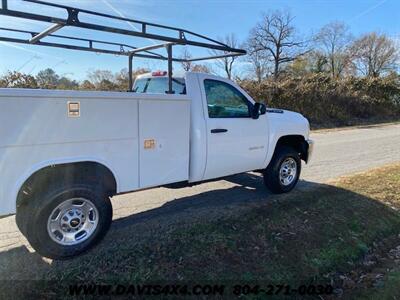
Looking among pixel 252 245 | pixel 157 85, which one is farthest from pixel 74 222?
pixel 157 85

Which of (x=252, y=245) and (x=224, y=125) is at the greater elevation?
(x=224, y=125)

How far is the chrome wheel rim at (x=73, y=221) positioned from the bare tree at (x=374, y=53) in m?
57.0

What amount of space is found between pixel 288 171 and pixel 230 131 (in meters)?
1.73

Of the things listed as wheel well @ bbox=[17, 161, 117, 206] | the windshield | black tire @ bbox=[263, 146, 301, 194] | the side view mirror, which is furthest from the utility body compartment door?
black tire @ bbox=[263, 146, 301, 194]

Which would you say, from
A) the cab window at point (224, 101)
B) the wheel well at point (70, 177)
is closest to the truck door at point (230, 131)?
the cab window at point (224, 101)

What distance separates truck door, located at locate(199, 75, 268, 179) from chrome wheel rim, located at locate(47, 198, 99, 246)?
5.81 feet

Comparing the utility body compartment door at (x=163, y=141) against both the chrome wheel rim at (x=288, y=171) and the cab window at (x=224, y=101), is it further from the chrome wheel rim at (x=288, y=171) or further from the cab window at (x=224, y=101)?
the chrome wheel rim at (x=288, y=171)

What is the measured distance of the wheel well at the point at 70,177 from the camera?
145 inches

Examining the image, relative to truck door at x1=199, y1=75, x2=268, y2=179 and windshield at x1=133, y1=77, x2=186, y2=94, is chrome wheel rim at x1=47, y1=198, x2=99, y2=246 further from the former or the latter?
windshield at x1=133, y1=77, x2=186, y2=94

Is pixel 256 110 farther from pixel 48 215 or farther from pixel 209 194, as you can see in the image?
pixel 48 215

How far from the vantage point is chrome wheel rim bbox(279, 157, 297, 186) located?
6.32 metres

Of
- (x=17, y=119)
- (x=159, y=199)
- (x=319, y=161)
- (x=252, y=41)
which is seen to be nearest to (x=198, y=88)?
(x=159, y=199)

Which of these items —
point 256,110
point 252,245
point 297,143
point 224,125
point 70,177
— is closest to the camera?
point 70,177

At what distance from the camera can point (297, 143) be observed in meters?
6.75
